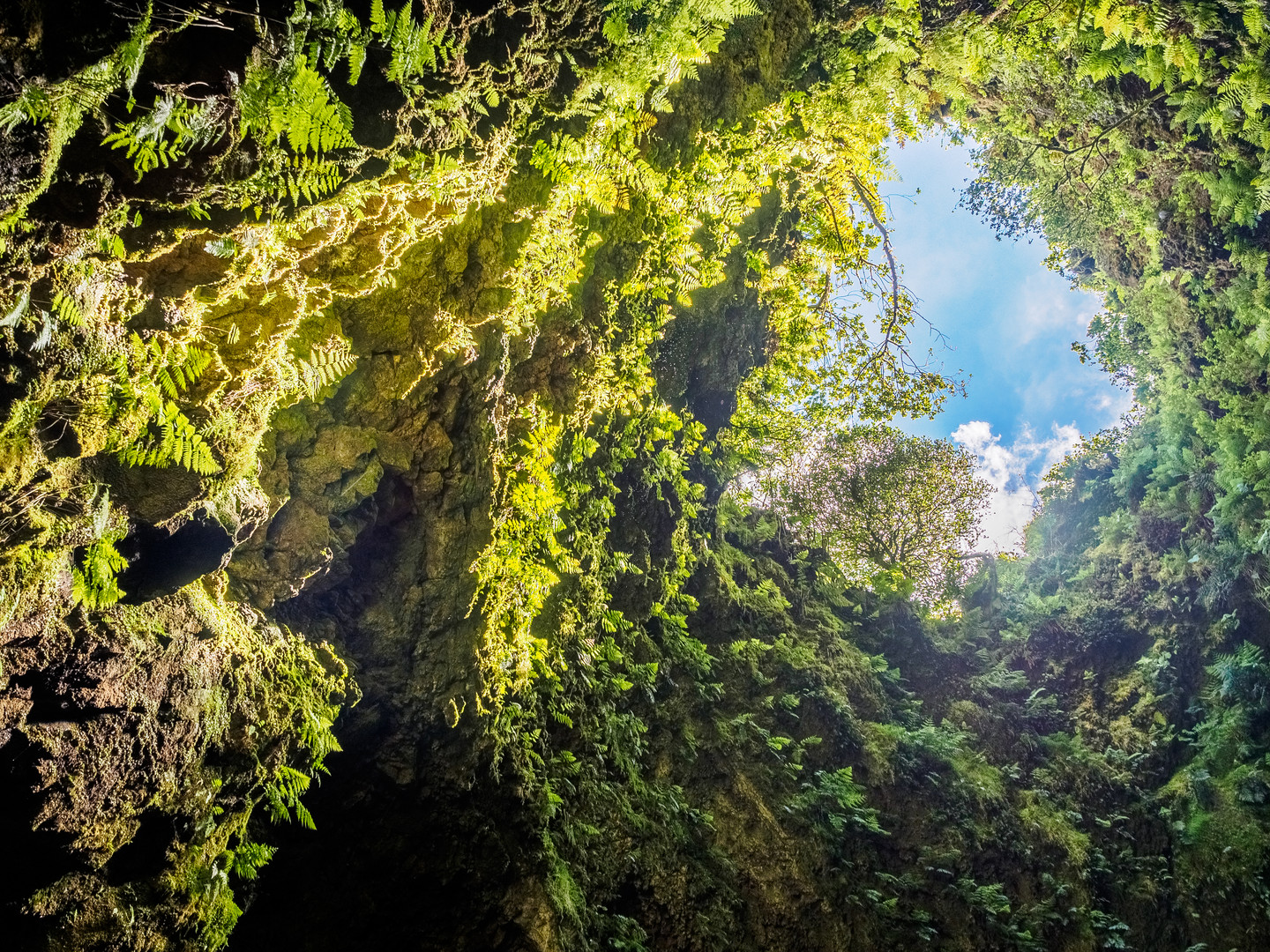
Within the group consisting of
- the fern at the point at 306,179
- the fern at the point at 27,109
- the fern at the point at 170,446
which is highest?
the fern at the point at 306,179

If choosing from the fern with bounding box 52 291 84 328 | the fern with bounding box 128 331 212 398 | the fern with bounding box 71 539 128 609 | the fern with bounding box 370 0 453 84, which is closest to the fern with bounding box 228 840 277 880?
the fern with bounding box 71 539 128 609

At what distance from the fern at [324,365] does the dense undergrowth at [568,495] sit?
3cm

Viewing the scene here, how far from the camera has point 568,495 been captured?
19.7 ft

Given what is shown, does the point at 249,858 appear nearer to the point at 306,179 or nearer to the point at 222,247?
the point at 222,247

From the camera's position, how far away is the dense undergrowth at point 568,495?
97.3 inches

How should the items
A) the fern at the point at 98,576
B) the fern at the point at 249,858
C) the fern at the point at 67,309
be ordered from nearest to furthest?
the fern at the point at 67,309
the fern at the point at 98,576
the fern at the point at 249,858

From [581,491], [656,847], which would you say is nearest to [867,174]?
[581,491]

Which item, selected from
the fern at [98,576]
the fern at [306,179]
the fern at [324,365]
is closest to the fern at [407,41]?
the fern at [306,179]

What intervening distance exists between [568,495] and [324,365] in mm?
2833

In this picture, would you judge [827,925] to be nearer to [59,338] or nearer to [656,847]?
[656,847]

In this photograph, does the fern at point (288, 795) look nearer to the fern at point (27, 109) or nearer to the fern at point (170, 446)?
the fern at point (170, 446)

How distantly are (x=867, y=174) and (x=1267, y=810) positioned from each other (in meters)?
8.79

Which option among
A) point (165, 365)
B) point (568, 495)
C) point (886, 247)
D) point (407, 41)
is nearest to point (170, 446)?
point (165, 365)

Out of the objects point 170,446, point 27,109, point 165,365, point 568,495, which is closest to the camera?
point 27,109
